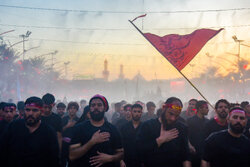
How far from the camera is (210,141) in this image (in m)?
4.05

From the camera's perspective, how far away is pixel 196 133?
6.65 meters

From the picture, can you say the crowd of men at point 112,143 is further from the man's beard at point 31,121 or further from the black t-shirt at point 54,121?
the black t-shirt at point 54,121

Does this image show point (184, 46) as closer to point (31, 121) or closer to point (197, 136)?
point (197, 136)

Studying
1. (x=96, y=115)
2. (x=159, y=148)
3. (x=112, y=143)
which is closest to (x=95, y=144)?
(x=112, y=143)

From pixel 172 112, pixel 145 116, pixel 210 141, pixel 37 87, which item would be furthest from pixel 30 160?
pixel 37 87

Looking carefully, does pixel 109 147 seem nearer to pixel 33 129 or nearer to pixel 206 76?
pixel 33 129

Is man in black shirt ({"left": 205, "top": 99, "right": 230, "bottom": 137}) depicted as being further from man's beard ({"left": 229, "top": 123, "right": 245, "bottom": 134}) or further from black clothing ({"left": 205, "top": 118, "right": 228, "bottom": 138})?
man's beard ({"left": 229, "top": 123, "right": 245, "bottom": 134})

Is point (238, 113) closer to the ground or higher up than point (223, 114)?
higher up

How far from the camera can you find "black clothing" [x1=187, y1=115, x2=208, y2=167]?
624cm

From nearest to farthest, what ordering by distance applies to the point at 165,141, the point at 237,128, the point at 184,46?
the point at 165,141, the point at 237,128, the point at 184,46

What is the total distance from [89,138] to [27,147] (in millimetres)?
978

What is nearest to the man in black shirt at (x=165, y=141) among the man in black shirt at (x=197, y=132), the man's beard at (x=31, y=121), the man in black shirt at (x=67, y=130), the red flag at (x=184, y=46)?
the man's beard at (x=31, y=121)

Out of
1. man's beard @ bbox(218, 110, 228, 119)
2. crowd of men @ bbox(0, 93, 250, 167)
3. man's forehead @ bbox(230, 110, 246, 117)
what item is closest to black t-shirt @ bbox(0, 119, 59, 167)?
crowd of men @ bbox(0, 93, 250, 167)

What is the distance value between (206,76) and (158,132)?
66.0 metres
